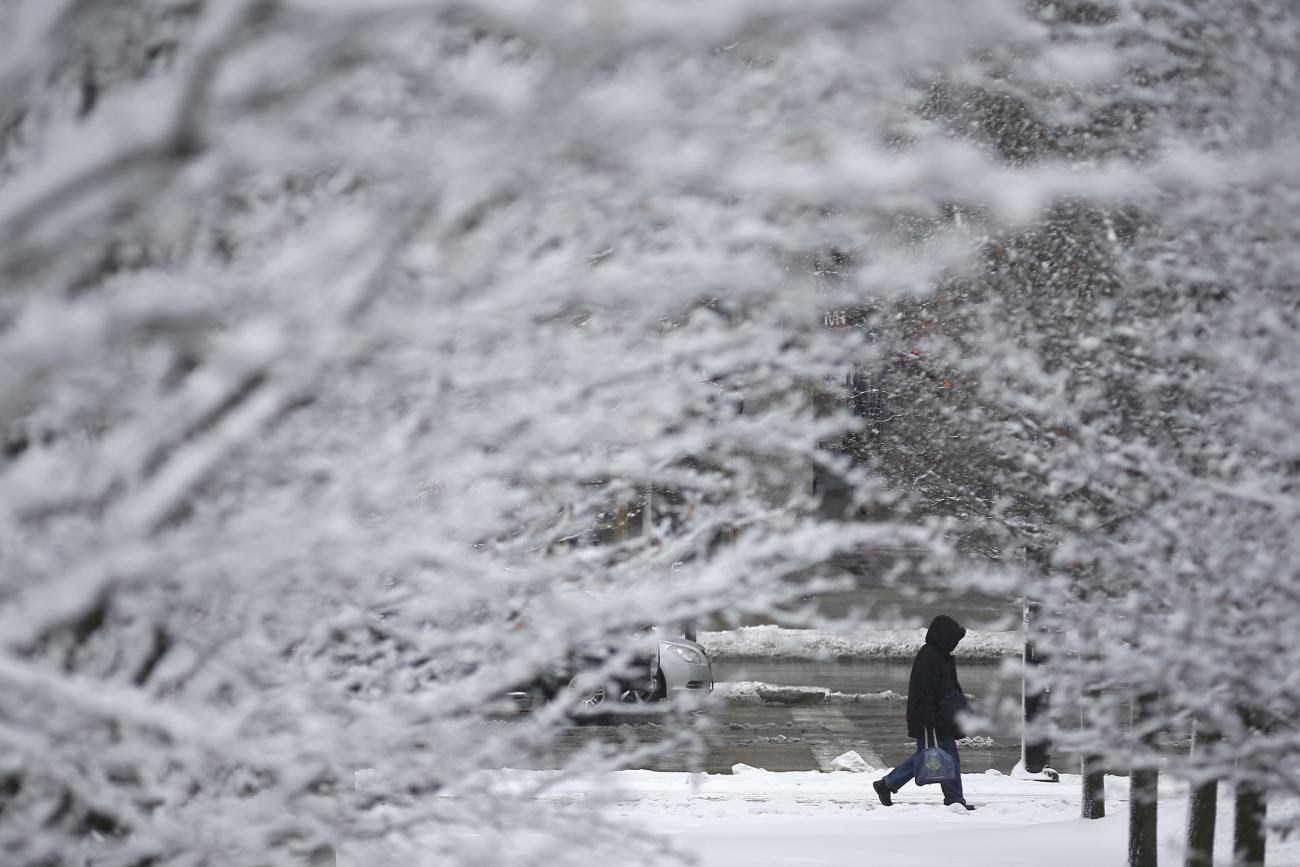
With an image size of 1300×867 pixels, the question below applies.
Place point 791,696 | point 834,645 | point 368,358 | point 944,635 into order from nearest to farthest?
point 368,358 → point 944,635 → point 791,696 → point 834,645

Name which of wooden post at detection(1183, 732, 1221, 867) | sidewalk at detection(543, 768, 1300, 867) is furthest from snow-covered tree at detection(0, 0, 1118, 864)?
wooden post at detection(1183, 732, 1221, 867)

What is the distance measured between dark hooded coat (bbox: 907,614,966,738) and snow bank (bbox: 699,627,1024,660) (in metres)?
8.79

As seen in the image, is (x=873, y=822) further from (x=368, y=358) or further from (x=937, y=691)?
(x=368, y=358)

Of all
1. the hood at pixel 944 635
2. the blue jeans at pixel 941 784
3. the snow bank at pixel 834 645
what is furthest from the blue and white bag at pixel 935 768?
the snow bank at pixel 834 645

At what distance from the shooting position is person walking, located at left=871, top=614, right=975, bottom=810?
391 inches

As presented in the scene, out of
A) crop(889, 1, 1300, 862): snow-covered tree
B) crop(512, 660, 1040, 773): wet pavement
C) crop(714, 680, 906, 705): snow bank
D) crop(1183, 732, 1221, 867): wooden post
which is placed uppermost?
crop(889, 1, 1300, 862): snow-covered tree

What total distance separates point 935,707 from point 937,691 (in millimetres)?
128

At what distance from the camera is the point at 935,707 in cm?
995

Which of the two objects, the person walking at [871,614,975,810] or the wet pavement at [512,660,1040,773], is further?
the wet pavement at [512,660,1040,773]

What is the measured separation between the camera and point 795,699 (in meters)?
15.8

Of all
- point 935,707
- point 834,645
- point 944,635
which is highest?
point 944,635

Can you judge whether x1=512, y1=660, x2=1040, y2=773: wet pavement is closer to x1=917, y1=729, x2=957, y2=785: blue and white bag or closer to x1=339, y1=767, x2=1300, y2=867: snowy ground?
x1=339, y1=767, x2=1300, y2=867: snowy ground

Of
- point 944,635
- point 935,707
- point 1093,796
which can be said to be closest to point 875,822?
point 935,707

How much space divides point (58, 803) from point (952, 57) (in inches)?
98.2
